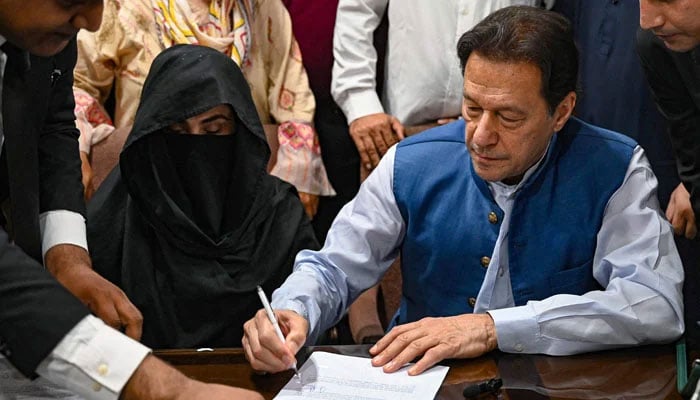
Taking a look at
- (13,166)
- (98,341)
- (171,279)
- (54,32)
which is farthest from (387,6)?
(98,341)

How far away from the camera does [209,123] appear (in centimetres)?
290

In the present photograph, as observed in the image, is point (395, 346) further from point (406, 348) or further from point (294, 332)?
point (294, 332)

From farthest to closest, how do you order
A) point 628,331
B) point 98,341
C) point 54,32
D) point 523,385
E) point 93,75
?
point 93,75
point 628,331
point 523,385
point 54,32
point 98,341

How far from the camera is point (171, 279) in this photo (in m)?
2.96

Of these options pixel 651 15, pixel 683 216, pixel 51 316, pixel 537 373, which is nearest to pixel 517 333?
pixel 537 373

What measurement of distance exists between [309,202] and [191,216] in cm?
58

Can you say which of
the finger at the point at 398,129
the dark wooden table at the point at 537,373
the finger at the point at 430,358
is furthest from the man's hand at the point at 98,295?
the finger at the point at 398,129

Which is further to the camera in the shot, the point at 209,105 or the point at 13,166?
the point at 209,105

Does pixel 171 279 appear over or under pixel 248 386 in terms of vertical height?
under

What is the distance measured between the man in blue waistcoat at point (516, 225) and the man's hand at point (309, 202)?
2.40 ft

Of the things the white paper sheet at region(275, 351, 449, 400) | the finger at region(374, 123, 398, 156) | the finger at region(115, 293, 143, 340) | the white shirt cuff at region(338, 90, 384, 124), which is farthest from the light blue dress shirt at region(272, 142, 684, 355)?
the white shirt cuff at region(338, 90, 384, 124)

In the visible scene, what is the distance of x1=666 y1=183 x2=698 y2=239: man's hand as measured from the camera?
286 centimetres

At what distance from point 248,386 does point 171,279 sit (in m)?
1.01

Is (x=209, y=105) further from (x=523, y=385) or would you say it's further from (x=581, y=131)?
(x=523, y=385)
